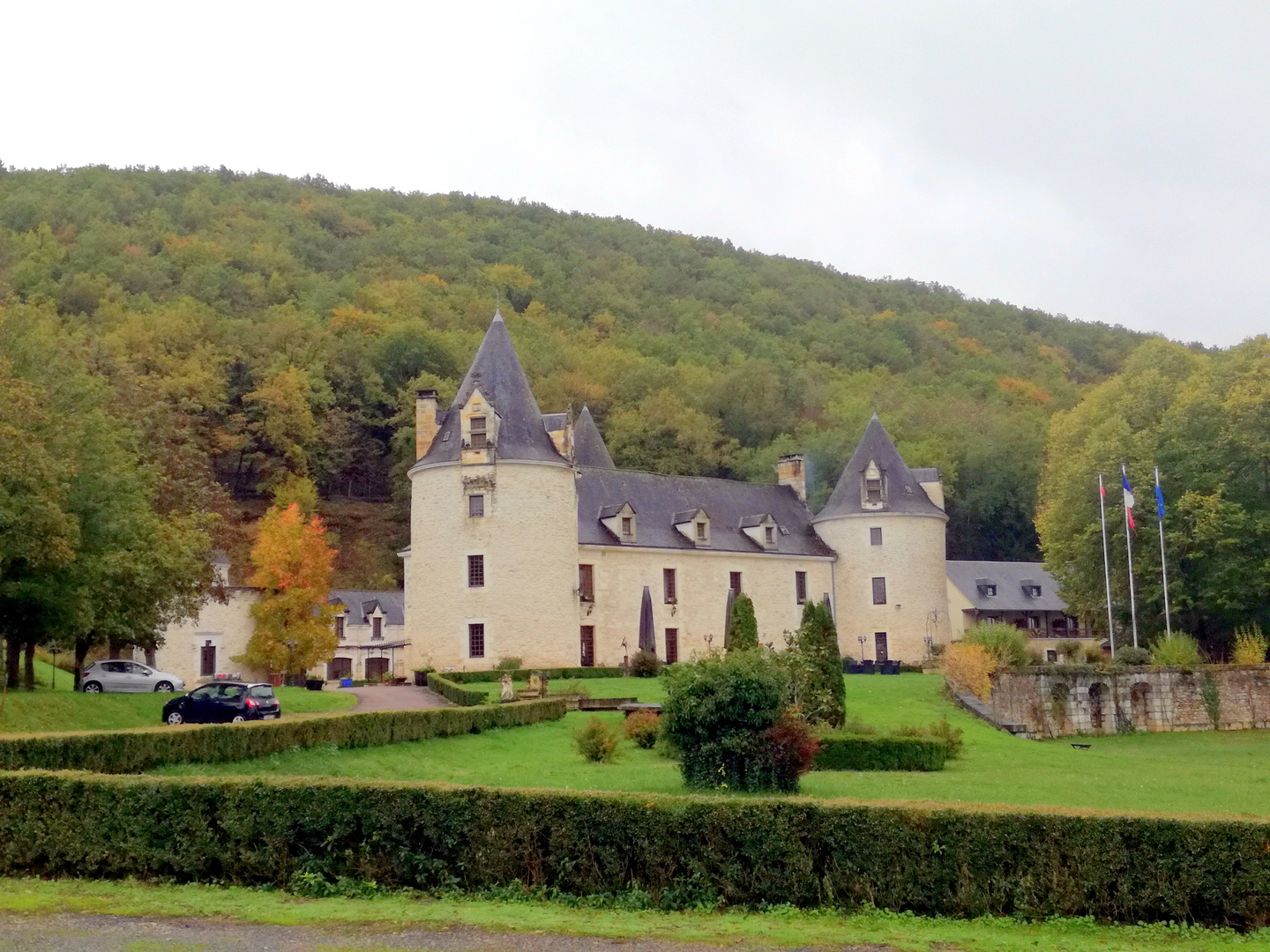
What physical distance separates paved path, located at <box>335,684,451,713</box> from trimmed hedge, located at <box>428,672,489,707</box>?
0.64 ft

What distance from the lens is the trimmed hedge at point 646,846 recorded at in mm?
11617

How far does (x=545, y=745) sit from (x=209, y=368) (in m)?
54.3

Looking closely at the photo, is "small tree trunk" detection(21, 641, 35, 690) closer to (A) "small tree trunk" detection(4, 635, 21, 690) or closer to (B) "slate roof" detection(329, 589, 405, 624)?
(A) "small tree trunk" detection(4, 635, 21, 690)

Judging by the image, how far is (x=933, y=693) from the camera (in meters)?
37.2

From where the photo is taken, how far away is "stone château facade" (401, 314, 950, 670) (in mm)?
44125

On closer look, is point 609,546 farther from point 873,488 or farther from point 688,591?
point 873,488

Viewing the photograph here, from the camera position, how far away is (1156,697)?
40250mm

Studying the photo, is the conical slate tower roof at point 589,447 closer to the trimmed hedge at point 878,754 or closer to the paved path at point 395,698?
the paved path at point 395,698

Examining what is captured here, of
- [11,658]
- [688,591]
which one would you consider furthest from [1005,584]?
[11,658]

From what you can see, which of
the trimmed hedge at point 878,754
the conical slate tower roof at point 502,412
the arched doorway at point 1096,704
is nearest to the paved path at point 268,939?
the trimmed hedge at point 878,754

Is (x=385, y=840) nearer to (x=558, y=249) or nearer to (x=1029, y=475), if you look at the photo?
(x=1029, y=475)

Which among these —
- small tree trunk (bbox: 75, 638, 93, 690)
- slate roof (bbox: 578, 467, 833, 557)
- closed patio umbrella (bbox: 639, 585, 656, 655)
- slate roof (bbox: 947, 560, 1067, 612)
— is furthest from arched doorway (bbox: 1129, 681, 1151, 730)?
small tree trunk (bbox: 75, 638, 93, 690)

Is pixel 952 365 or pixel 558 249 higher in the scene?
pixel 558 249

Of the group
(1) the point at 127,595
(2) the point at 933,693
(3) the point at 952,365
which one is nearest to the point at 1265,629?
(2) the point at 933,693
